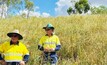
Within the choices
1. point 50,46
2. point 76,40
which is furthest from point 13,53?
point 76,40

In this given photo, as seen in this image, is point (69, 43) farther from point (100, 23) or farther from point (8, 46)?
point (8, 46)

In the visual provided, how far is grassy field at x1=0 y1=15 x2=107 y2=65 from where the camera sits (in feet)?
26.5

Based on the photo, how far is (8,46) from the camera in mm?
6160

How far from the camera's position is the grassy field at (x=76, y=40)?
26.5 ft

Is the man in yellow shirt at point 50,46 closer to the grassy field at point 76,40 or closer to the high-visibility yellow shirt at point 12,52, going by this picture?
the grassy field at point 76,40

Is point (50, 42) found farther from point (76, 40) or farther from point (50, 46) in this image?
point (76, 40)

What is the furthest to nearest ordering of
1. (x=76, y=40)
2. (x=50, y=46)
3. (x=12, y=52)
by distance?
1. (x=76, y=40)
2. (x=50, y=46)
3. (x=12, y=52)

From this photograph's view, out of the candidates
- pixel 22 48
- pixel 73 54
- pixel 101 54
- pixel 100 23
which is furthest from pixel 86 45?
pixel 22 48

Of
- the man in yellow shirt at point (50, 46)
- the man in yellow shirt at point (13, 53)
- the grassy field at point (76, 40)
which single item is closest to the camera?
the man in yellow shirt at point (13, 53)

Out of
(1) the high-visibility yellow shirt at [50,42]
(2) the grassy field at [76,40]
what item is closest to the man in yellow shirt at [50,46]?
(1) the high-visibility yellow shirt at [50,42]

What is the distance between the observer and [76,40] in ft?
31.7

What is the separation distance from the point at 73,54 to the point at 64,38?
100cm

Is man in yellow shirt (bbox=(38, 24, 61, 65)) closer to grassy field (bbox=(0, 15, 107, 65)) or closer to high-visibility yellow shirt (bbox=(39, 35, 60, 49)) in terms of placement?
high-visibility yellow shirt (bbox=(39, 35, 60, 49))

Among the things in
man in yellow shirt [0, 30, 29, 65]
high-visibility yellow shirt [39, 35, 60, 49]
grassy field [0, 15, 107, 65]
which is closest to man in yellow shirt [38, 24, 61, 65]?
high-visibility yellow shirt [39, 35, 60, 49]
